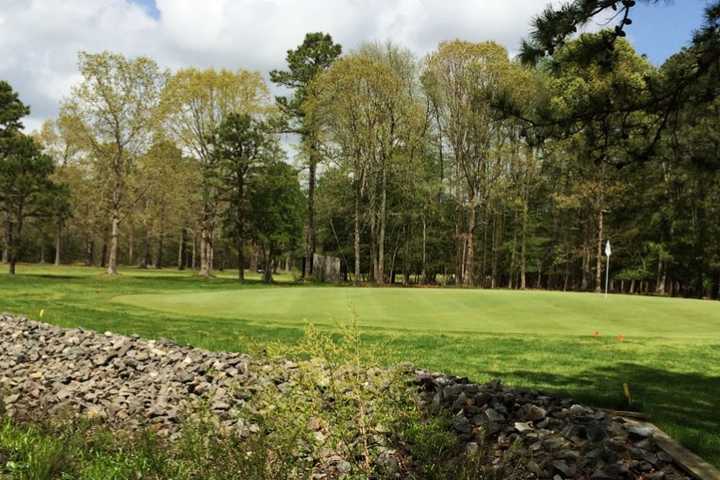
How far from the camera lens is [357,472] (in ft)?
13.0

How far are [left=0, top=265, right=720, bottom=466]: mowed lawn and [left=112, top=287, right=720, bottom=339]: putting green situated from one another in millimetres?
29

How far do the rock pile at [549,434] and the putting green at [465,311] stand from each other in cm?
597

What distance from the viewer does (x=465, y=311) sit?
1495 cm

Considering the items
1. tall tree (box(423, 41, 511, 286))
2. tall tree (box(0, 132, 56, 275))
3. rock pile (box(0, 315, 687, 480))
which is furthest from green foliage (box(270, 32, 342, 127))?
rock pile (box(0, 315, 687, 480))

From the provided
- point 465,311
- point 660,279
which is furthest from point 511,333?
point 660,279

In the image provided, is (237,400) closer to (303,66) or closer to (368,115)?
(368,115)

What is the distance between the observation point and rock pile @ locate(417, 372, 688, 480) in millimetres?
3701

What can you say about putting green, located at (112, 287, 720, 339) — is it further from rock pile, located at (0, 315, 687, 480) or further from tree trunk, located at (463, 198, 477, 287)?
tree trunk, located at (463, 198, 477, 287)

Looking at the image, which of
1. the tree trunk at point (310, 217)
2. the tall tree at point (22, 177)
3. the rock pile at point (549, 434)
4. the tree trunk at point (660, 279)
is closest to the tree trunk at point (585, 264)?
the tree trunk at point (660, 279)

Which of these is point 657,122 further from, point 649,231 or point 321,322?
point 649,231

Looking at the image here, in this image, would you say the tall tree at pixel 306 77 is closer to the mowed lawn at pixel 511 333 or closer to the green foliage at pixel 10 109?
the green foliage at pixel 10 109

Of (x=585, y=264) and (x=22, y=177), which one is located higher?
(x=22, y=177)

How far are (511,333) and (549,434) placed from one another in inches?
302

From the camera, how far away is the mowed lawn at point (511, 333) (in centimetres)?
603
